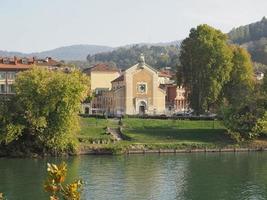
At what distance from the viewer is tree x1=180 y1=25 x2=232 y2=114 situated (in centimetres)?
7750

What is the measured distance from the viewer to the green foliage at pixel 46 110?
5650 cm

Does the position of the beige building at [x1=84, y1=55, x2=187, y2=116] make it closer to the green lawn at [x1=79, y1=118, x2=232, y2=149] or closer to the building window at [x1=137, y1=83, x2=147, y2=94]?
the building window at [x1=137, y1=83, x2=147, y2=94]

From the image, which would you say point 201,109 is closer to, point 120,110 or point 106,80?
point 120,110

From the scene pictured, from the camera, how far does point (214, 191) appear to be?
36.7 meters

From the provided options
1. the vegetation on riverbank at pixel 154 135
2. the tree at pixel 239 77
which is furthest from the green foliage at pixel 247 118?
the tree at pixel 239 77

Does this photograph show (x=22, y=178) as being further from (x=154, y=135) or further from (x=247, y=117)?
(x=247, y=117)

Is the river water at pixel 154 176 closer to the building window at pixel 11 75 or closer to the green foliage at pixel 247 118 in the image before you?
the green foliage at pixel 247 118

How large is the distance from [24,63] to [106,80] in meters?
32.1

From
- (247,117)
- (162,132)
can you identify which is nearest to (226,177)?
(247,117)

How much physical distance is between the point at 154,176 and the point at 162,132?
26058mm

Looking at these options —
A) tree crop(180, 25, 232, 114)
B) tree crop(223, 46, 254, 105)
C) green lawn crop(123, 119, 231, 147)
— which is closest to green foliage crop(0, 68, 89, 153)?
green lawn crop(123, 119, 231, 147)

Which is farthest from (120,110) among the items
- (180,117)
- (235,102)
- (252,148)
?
(252,148)

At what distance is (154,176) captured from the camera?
44.0 metres

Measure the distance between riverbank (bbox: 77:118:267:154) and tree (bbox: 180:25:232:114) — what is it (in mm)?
4753
